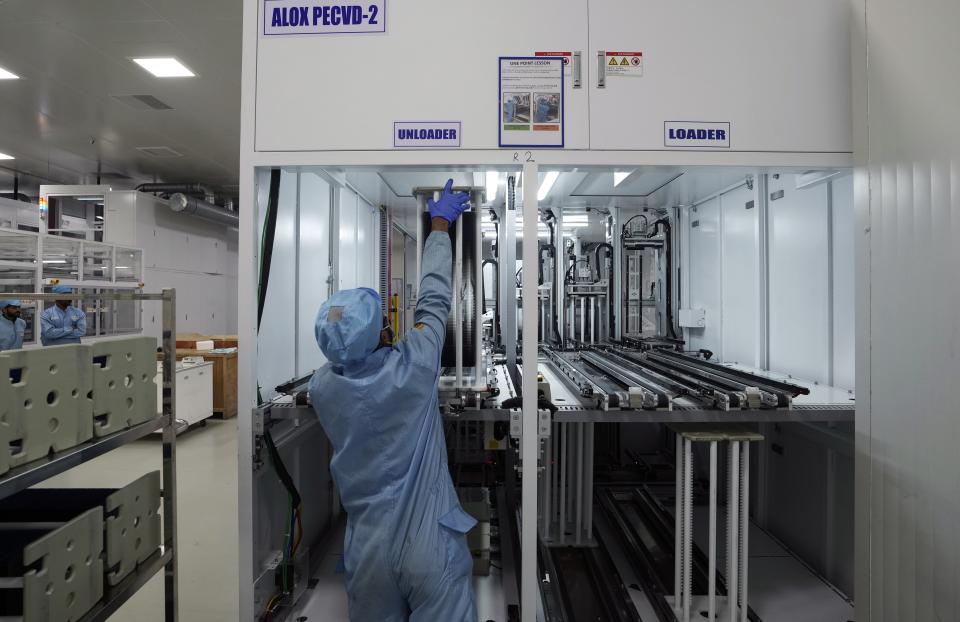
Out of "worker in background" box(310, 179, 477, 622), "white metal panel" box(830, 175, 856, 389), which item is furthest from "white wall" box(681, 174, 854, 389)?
"worker in background" box(310, 179, 477, 622)

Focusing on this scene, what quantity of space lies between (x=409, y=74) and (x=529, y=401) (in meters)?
1.32

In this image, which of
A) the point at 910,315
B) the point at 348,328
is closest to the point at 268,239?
the point at 348,328

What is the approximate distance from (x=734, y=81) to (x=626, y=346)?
8.08 ft

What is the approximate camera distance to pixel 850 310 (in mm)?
2277

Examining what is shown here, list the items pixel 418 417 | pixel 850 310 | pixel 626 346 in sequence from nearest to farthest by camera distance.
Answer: pixel 418 417
pixel 850 310
pixel 626 346

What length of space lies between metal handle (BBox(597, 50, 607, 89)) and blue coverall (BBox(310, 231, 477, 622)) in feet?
3.86

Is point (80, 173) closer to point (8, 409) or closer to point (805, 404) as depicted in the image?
point (8, 409)

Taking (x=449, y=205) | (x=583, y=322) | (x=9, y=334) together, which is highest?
(x=449, y=205)

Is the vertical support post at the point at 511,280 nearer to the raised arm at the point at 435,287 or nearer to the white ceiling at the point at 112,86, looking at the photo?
the raised arm at the point at 435,287

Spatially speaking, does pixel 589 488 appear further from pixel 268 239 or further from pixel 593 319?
pixel 268 239

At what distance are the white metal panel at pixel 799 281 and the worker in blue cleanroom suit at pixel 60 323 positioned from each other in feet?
21.7

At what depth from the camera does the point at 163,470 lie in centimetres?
174

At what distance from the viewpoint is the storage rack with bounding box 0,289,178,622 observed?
1.23 metres

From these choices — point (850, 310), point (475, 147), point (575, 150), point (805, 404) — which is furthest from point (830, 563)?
point (475, 147)
